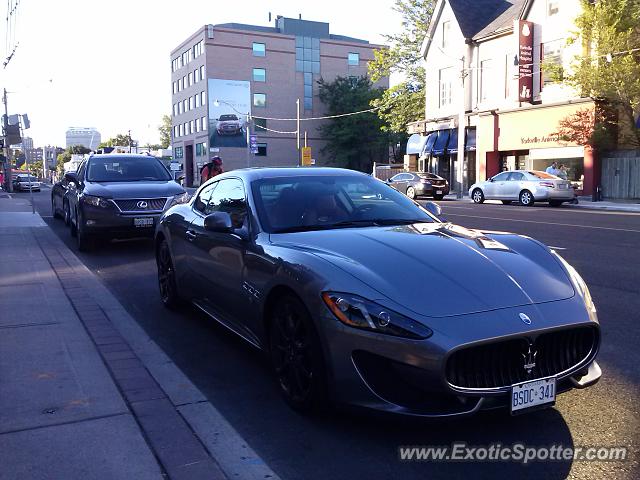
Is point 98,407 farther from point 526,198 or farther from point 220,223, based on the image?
point 526,198

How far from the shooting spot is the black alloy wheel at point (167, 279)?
20.5 feet

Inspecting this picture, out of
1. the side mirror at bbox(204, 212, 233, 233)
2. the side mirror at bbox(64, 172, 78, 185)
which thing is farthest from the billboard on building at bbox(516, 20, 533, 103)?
the side mirror at bbox(204, 212, 233, 233)

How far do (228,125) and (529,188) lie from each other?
46871mm

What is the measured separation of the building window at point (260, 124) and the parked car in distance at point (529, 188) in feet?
145

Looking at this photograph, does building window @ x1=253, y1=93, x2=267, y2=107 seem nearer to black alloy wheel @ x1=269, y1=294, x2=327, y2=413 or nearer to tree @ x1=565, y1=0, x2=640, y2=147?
tree @ x1=565, y1=0, x2=640, y2=147

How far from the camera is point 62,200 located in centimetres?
1442

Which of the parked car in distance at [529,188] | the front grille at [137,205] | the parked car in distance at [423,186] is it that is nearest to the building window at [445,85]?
the parked car in distance at [423,186]

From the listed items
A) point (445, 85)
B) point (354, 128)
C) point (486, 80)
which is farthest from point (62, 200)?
point (354, 128)

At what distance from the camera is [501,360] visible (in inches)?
122

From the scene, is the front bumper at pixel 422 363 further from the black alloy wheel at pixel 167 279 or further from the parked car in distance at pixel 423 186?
the parked car in distance at pixel 423 186

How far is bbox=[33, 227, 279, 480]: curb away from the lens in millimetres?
3118

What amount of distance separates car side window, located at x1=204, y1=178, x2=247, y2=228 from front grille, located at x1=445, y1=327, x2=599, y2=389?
219 centimetres

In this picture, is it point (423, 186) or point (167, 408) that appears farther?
point (423, 186)

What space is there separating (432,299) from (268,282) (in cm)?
119
